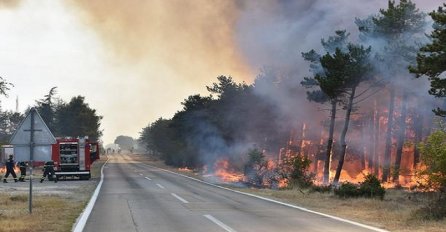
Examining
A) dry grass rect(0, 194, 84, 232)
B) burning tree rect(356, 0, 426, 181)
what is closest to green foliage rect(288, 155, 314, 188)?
burning tree rect(356, 0, 426, 181)

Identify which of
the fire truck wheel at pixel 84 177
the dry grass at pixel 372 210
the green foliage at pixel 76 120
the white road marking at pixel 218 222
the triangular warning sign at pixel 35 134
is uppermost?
the green foliage at pixel 76 120

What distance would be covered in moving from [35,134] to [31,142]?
0.28m

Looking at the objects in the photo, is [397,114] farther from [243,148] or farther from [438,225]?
A: [438,225]

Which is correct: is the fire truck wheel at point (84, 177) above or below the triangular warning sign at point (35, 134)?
below

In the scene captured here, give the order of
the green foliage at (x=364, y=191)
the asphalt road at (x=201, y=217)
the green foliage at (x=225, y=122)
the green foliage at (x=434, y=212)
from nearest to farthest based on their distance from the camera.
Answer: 1. the asphalt road at (x=201, y=217)
2. the green foliage at (x=434, y=212)
3. the green foliage at (x=364, y=191)
4. the green foliage at (x=225, y=122)

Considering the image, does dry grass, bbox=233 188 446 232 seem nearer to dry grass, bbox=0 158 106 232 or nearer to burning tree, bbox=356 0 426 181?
dry grass, bbox=0 158 106 232

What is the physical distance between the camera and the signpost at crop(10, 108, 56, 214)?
11.7 metres

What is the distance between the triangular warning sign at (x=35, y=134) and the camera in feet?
38.5

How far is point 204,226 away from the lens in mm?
10359

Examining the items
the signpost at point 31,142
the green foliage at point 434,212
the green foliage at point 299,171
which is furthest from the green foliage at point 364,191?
the signpost at point 31,142

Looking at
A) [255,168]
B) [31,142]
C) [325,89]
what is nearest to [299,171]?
[325,89]

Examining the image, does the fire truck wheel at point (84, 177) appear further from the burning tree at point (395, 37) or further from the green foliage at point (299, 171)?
the burning tree at point (395, 37)

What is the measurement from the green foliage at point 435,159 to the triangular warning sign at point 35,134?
32.5ft

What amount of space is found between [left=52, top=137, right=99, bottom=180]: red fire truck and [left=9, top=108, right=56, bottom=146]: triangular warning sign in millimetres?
19541
